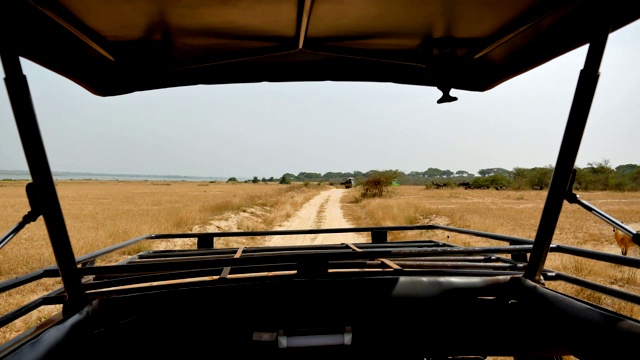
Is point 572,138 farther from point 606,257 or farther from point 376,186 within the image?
point 376,186

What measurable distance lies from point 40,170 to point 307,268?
1225 millimetres

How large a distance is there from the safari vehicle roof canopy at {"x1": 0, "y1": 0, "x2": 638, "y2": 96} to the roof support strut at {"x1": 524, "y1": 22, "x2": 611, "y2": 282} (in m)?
0.13

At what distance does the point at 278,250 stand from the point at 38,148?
6.49 feet

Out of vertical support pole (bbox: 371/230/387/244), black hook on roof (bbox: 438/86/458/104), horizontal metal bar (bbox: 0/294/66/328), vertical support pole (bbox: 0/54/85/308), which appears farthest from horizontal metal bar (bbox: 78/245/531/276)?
vertical support pole (bbox: 371/230/387/244)

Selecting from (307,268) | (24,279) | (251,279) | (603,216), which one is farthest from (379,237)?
(24,279)

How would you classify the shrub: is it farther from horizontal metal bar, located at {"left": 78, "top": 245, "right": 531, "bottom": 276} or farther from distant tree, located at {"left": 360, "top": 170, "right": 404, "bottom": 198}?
horizontal metal bar, located at {"left": 78, "top": 245, "right": 531, "bottom": 276}

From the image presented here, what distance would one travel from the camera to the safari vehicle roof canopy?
165 centimetres

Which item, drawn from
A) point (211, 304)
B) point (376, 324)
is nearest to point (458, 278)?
point (376, 324)

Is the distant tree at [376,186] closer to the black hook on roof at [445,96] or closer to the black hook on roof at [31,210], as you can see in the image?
the black hook on roof at [445,96]

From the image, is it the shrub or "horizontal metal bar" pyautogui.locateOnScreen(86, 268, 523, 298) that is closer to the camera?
"horizontal metal bar" pyautogui.locateOnScreen(86, 268, 523, 298)

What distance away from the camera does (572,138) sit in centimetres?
156

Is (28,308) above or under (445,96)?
under

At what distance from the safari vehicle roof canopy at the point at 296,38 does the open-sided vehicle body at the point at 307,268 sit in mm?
11

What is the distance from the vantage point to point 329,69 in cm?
233
